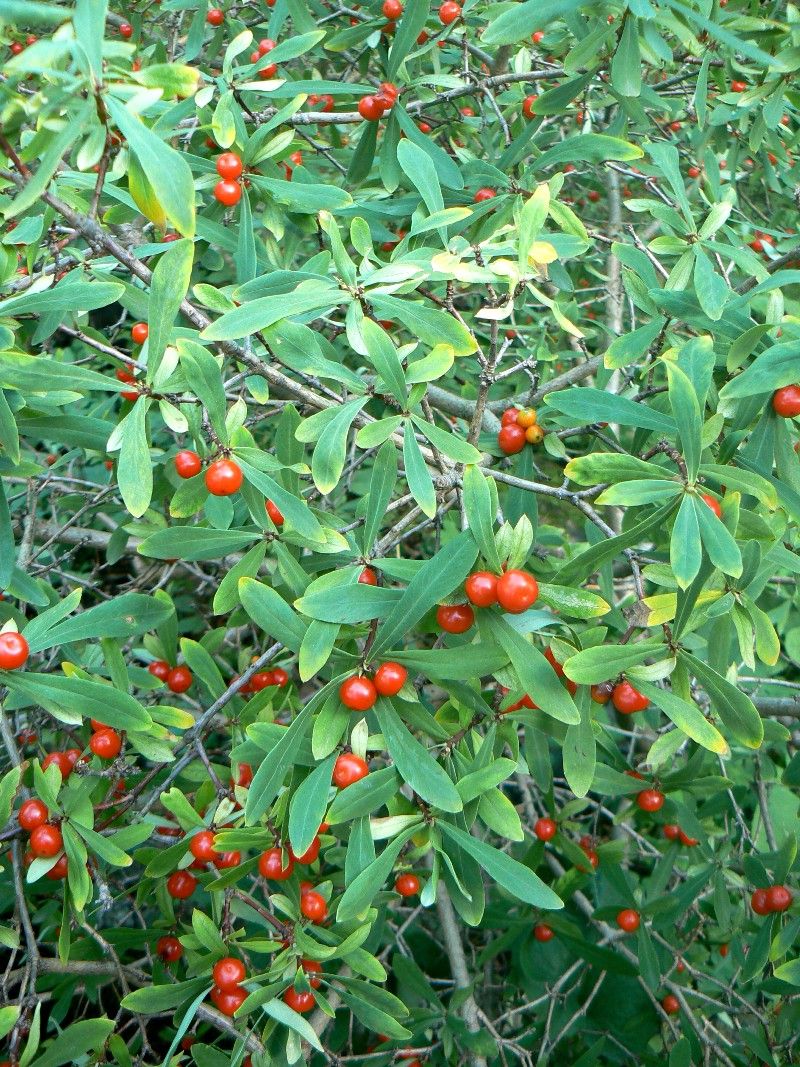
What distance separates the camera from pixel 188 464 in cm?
168

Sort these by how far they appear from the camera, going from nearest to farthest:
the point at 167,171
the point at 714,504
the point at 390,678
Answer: the point at 167,171 → the point at 390,678 → the point at 714,504

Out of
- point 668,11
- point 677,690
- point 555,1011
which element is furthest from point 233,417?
point 555,1011

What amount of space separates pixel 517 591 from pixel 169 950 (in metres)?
1.62

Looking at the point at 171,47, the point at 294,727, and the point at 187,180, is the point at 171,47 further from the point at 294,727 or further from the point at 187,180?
the point at 294,727

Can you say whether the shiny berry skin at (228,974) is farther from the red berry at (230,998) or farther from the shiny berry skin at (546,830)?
the shiny berry skin at (546,830)

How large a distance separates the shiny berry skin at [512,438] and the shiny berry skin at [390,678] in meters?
0.99

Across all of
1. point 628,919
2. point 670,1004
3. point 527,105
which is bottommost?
point 670,1004

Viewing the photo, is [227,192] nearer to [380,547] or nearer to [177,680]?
[380,547]

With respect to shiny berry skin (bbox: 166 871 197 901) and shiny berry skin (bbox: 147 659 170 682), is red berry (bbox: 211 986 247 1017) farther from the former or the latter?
shiny berry skin (bbox: 147 659 170 682)

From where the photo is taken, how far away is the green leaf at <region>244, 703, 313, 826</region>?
143 centimetres

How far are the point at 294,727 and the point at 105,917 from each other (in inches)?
102

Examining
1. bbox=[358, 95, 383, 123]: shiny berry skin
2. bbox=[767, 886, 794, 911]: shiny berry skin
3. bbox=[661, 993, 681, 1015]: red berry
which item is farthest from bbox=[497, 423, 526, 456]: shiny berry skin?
bbox=[661, 993, 681, 1015]: red berry

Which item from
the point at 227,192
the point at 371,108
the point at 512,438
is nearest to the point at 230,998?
the point at 512,438

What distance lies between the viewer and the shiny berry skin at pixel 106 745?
6.14 feet
